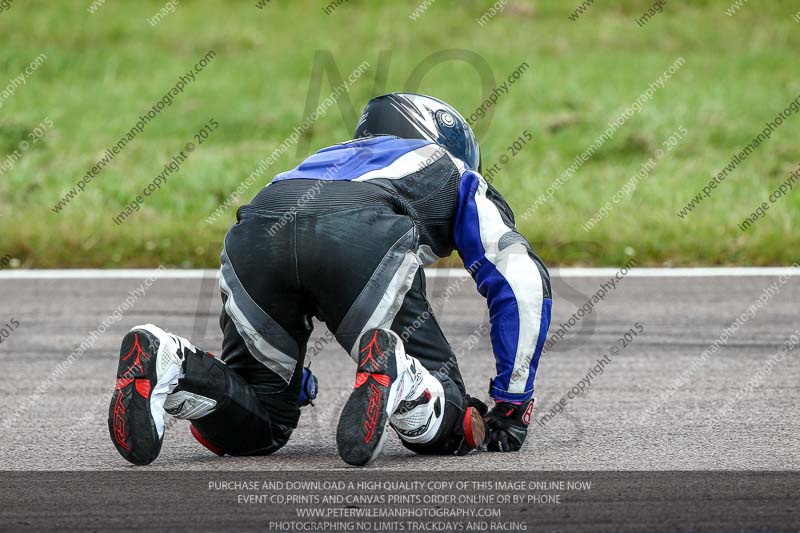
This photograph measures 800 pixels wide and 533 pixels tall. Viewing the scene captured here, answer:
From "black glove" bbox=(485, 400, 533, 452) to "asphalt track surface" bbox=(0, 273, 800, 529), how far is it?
5cm

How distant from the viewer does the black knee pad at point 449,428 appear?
4094 mm

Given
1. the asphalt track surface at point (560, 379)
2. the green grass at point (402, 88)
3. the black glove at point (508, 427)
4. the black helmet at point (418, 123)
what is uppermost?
the black helmet at point (418, 123)

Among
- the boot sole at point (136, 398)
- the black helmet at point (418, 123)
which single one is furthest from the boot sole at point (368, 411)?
the black helmet at point (418, 123)

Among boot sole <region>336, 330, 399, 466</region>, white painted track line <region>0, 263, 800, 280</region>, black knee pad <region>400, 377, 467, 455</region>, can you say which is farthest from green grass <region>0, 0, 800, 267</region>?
boot sole <region>336, 330, 399, 466</region>

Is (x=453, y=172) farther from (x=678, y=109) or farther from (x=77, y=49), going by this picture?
(x=77, y=49)

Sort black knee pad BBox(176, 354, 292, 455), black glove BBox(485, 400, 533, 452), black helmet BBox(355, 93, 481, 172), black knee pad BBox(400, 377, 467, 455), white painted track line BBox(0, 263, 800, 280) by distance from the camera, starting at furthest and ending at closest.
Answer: white painted track line BBox(0, 263, 800, 280) → black helmet BBox(355, 93, 481, 172) → black glove BBox(485, 400, 533, 452) → black knee pad BBox(400, 377, 467, 455) → black knee pad BBox(176, 354, 292, 455)

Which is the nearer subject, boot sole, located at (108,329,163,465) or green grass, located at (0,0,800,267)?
boot sole, located at (108,329,163,465)

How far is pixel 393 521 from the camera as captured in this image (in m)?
3.25

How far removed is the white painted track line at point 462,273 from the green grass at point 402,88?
0.81 feet

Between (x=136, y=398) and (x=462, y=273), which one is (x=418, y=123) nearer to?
(x=136, y=398)

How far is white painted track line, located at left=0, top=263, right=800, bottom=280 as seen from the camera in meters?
8.16

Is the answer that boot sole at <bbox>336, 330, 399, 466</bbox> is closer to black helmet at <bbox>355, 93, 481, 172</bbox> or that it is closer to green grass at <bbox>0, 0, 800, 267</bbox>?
black helmet at <bbox>355, 93, 481, 172</bbox>

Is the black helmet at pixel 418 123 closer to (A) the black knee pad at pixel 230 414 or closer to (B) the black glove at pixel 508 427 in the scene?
(B) the black glove at pixel 508 427

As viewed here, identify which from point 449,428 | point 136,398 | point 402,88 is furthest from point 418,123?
point 402,88
